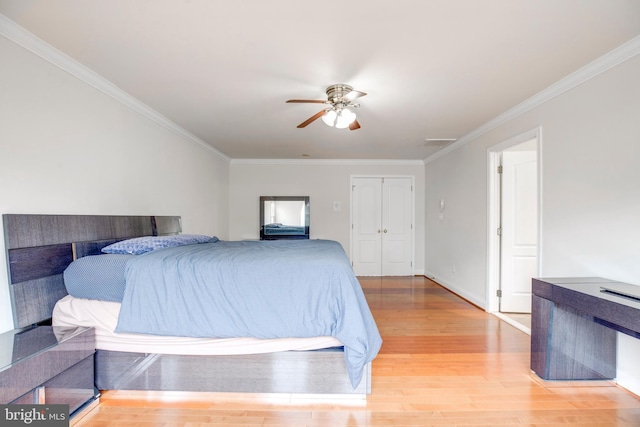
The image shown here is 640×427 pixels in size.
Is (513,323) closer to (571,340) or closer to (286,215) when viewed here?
(571,340)

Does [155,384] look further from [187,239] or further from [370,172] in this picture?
[370,172]

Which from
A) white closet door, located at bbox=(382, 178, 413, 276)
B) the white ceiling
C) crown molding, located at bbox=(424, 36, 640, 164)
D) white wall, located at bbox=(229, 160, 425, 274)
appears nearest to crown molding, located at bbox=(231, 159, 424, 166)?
white wall, located at bbox=(229, 160, 425, 274)

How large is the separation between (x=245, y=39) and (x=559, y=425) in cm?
310

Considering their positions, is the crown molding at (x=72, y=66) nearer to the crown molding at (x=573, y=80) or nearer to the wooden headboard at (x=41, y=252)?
the wooden headboard at (x=41, y=252)

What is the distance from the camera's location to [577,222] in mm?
2391

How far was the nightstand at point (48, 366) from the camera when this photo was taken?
1.40 metres

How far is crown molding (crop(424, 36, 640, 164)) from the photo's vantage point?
1.98m

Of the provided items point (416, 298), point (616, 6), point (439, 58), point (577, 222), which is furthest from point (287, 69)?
point (416, 298)

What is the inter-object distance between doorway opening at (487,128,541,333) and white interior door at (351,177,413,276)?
7.77 feet

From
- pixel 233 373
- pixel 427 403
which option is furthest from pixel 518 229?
pixel 233 373

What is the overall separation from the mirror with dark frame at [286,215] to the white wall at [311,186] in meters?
0.11

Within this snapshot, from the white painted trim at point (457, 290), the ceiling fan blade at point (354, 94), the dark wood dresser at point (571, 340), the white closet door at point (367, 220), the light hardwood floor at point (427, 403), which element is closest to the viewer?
the light hardwood floor at point (427, 403)

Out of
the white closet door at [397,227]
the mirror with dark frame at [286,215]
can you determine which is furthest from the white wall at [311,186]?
the white closet door at [397,227]

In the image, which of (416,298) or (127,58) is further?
(416,298)
